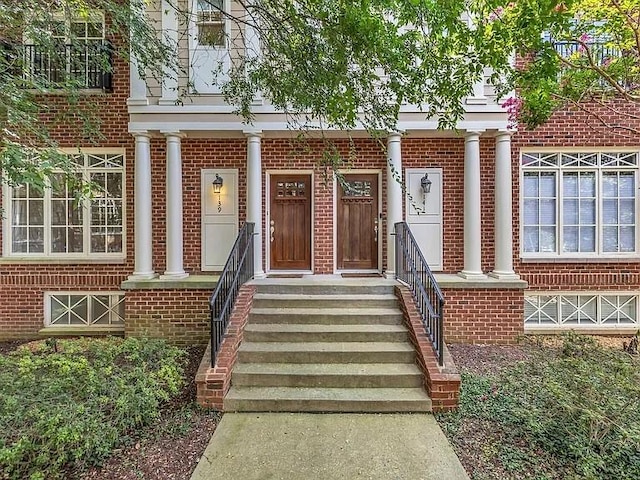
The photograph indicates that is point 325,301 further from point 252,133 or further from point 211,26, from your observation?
point 211,26

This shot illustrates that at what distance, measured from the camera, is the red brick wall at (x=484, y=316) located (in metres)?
5.55

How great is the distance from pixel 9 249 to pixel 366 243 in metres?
6.40

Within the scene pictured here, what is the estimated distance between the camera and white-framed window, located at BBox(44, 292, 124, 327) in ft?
20.8

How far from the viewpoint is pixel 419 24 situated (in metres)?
3.26

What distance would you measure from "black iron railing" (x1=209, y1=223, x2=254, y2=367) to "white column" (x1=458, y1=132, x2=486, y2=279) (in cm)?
355

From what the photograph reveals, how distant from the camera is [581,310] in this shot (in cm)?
630

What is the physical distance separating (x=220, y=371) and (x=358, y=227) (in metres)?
3.78

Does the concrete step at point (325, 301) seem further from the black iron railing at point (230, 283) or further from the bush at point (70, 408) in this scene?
the bush at point (70, 408)

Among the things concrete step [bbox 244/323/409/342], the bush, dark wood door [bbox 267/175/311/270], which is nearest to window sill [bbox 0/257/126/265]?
the bush

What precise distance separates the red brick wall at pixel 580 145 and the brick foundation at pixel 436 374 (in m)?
3.17

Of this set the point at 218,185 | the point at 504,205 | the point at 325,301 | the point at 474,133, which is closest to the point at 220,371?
the point at 325,301

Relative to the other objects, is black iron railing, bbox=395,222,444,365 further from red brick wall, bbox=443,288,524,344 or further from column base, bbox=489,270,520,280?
column base, bbox=489,270,520,280

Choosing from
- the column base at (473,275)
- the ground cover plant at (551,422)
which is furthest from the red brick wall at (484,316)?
the ground cover plant at (551,422)

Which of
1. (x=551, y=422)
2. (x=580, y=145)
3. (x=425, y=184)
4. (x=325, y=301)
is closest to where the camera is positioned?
(x=551, y=422)
